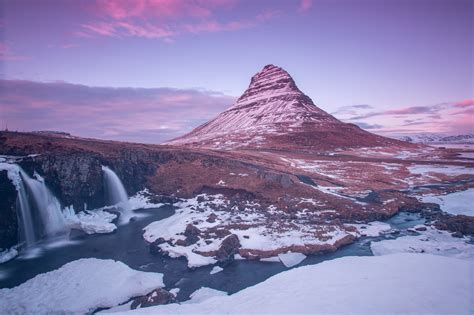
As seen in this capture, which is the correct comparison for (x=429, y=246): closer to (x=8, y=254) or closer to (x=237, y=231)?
(x=237, y=231)

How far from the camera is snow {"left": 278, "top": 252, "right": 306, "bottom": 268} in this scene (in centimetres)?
2411

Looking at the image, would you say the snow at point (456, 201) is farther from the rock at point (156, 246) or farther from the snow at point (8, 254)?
the snow at point (8, 254)

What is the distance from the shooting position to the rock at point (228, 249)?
2500 cm

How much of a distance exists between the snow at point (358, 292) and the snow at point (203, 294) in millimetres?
625

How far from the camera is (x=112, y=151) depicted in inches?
1970

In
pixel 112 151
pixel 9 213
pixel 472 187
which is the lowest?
pixel 472 187

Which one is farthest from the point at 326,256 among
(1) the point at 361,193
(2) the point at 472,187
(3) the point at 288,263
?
(2) the point at 472,187

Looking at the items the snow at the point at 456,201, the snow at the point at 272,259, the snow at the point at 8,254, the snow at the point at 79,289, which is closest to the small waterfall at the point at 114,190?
the snow at the point at 8,254

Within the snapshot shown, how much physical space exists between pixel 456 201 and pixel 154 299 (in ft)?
144

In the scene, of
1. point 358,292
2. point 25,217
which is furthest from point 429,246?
point 25,217

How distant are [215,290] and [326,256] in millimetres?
9863

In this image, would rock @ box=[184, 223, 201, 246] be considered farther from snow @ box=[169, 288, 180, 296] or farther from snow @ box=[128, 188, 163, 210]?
snow @ box=[128, 188, 163, 210]

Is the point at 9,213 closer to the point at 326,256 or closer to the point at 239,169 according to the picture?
the point at 326,256

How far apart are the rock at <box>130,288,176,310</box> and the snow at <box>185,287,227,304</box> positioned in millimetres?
1138
